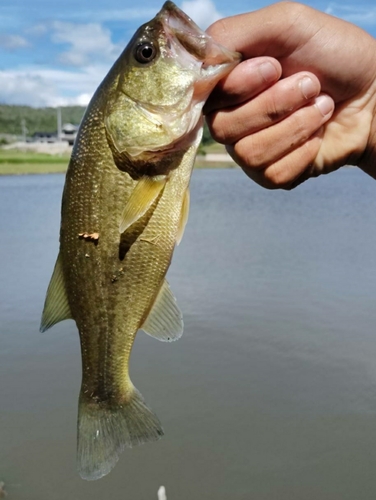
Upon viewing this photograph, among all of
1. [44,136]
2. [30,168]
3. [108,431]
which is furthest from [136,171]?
[44,136]

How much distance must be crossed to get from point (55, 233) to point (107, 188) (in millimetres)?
16000

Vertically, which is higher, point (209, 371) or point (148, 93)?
point (148, 93)

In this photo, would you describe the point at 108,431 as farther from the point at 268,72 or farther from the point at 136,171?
the point at 268,72

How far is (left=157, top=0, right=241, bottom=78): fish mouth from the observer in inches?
86.0

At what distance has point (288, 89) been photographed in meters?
2.43

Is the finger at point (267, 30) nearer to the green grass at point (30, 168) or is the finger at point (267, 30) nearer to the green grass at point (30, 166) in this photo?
the green grass at point (30, 168)

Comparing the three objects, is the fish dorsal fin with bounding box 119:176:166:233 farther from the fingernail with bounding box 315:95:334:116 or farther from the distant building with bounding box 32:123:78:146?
the distant building with bounding box 32:123:78:146

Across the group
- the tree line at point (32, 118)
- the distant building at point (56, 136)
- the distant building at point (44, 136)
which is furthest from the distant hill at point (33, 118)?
the distant building at point (56, 136)

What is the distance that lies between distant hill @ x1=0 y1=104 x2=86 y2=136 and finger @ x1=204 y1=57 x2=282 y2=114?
117 m

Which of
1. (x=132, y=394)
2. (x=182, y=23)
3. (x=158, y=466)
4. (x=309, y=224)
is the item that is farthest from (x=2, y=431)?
(x=309, y=224)

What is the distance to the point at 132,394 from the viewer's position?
2.65 m

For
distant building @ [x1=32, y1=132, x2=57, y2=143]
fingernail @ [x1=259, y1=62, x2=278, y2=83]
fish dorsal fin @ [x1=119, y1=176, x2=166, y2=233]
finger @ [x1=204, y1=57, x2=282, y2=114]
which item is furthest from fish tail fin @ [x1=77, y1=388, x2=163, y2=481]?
distant building @ [x1=32, y1=132, x2=57, y2=143]

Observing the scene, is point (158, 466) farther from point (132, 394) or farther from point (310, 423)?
point (132, 394)

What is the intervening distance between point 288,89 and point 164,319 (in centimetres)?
110
